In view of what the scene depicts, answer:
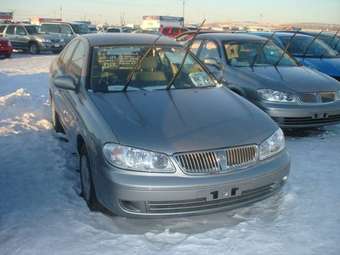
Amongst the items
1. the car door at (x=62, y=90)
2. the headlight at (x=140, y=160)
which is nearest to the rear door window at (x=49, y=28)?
the car door at (x=62, y=90)

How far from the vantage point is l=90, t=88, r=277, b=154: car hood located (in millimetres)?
3330

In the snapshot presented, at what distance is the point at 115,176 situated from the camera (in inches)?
126

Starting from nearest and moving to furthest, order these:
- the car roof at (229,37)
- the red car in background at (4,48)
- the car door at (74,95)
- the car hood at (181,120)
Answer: the car hood at (181,120), the car door at (74,95), the car roof at (229,37), the red car in background at (4,48)

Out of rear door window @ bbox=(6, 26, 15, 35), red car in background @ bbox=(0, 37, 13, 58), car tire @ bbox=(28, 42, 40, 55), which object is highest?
rear door window @ bbox=(6, 26, 15, 35)

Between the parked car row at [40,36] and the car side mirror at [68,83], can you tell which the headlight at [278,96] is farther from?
the parked car row at [40,36]

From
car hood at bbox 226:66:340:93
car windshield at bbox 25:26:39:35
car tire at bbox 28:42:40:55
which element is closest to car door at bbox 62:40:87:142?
car hood at bbox 226:66:340:93

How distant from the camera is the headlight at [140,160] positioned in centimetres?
320

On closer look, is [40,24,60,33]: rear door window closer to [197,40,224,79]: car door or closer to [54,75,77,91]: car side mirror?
[197,40,224,79]: car door

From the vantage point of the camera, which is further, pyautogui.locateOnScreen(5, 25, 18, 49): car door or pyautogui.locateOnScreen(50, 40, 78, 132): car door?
pyautogui.locateOnScreen(5, 25, 18, 49): car door

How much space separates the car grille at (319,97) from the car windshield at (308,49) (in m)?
3.78

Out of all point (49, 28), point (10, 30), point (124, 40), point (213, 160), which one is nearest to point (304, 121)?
point (124, 40)

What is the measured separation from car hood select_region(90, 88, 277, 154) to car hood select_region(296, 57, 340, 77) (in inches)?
218

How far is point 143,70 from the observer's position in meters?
4.66

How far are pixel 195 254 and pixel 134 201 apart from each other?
592 mm
